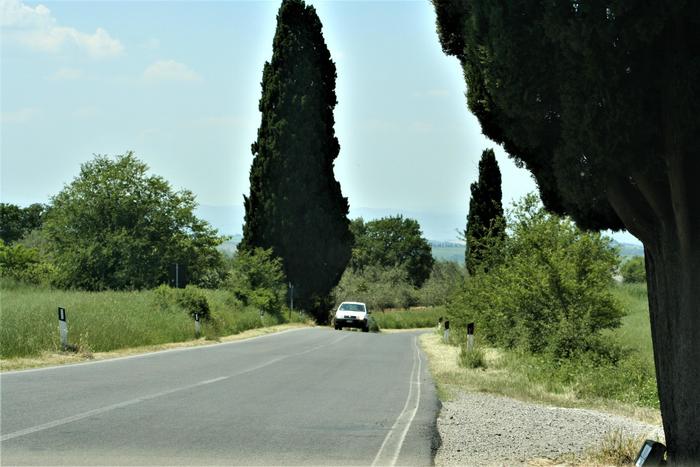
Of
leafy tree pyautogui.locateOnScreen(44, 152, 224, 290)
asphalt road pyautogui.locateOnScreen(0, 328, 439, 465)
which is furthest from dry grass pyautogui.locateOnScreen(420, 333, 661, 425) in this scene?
leafy tree pyautogui.locateOnScreen(44, 152, 224, 290)

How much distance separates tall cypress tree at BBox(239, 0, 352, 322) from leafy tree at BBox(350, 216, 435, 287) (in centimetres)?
6249

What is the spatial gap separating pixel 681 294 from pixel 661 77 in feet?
6.41

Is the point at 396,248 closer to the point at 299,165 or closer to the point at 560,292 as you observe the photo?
the point at 299,165

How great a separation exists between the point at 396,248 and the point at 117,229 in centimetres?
6413

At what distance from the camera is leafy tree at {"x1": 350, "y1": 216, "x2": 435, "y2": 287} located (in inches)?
4744

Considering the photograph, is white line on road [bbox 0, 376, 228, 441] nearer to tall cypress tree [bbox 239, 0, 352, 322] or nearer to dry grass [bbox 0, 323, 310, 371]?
dry grass [bbox 0, 323, 310, 371]

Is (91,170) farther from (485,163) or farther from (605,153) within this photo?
(605,153)

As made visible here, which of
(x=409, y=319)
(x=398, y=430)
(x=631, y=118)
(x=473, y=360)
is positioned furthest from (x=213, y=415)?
(x=409, y=319)

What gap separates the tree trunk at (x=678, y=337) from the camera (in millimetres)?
7246

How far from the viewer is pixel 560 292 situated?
66.6 feet

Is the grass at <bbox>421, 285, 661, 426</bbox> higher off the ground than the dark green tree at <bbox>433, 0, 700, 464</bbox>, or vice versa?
the dark green tree at <bbox>433, 0, 700, 464</bbox>

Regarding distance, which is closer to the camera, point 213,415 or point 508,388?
point 213,415

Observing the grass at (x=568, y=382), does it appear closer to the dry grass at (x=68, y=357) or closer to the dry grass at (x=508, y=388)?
the dry grass at (x=508, y=388)

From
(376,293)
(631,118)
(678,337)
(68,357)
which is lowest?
(68,357)
